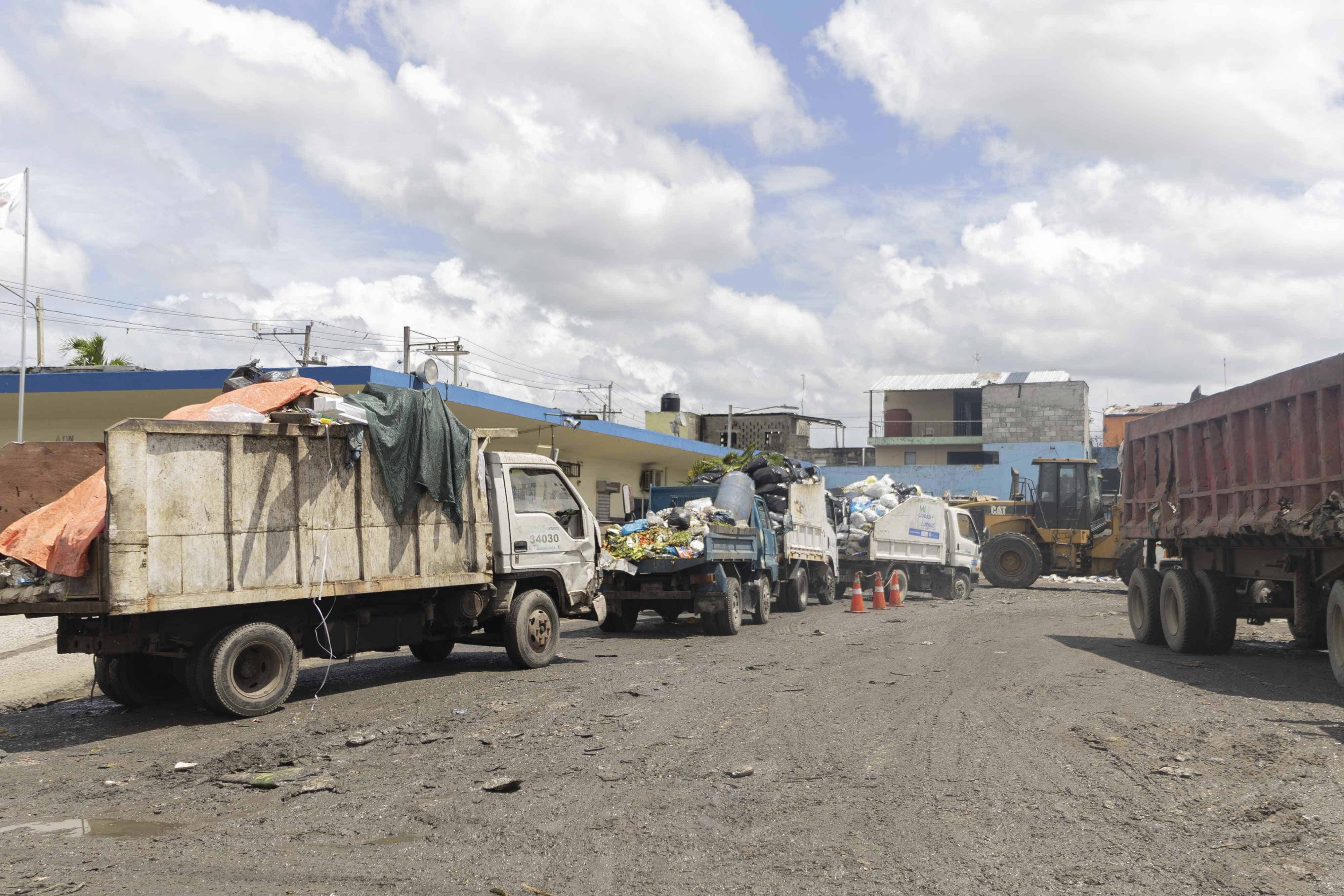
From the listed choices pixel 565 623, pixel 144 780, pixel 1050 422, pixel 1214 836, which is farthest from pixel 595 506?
pixel 1050 422

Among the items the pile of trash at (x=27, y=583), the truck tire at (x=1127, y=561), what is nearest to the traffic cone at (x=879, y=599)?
the truck tire at (x=1127, y=561)

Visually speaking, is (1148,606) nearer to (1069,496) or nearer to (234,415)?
(234,415)

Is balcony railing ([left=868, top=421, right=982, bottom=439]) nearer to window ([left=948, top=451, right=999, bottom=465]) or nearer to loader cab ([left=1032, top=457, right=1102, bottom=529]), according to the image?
window ([left=948, top=451, right=999, bottom=465])

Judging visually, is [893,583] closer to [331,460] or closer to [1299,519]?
[1299,519]

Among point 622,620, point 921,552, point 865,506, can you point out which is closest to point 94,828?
point 622,620

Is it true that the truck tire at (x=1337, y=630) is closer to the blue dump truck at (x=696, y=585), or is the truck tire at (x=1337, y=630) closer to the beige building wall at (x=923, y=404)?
the blue dump truck at (x=696, y=585)

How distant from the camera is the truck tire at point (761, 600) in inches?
682

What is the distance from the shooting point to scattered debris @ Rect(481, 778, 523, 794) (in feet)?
20.8

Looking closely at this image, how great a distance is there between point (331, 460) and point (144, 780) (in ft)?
10.6

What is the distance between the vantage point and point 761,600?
17438 mm

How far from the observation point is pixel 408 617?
10656 mm

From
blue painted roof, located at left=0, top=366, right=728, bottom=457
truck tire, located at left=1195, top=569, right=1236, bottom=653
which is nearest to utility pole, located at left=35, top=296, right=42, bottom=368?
blue painted roof, located at left=0, top=366, right=728, bottom=457

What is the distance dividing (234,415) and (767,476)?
1178 cm

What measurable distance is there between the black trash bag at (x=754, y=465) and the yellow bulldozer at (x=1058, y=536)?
972 centimetres
